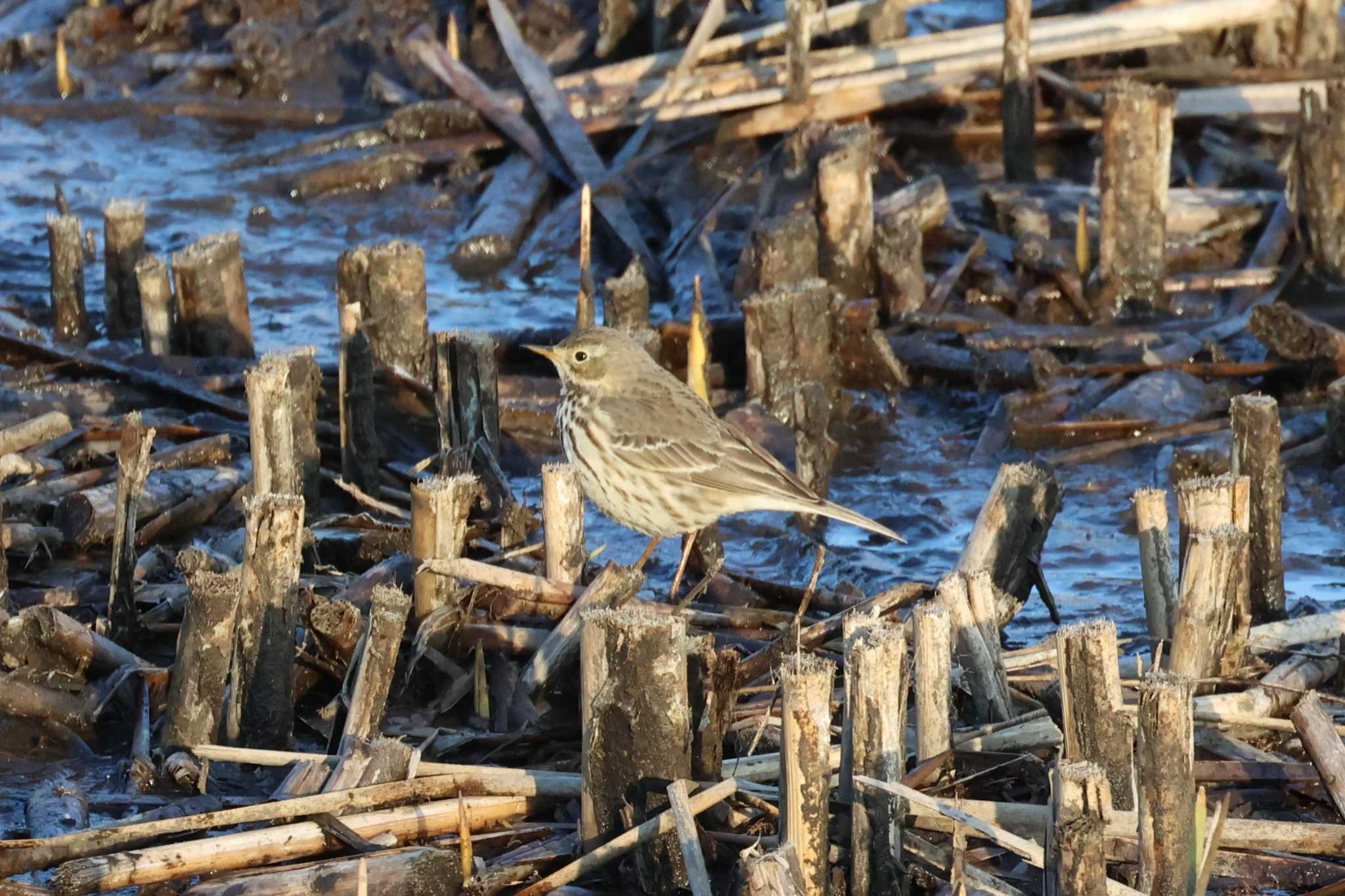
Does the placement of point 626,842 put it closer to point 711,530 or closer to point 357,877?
point 357,877

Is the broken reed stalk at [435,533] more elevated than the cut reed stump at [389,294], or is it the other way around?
the cut reed stump at [389,294]

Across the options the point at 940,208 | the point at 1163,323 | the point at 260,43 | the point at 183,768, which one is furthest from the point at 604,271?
the point at 183,768

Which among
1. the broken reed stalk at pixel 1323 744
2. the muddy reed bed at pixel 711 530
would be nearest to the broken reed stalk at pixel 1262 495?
the muddy reed bed at pixel 711 530

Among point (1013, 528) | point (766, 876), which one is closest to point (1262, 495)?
point (1013, 528)

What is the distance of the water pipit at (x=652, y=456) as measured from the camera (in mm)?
7652

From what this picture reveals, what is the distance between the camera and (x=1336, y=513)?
891 cm

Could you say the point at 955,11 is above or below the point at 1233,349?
above

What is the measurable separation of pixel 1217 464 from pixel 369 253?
463cm

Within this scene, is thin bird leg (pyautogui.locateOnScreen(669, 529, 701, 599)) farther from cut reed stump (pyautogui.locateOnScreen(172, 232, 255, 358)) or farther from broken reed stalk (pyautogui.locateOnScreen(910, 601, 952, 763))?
cut reed stump (pyautogui.locateOnScreen(172, 232, 255, 358))

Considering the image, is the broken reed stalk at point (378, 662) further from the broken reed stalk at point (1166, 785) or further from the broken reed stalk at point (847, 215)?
the broken reed stalk at point (847, 215)

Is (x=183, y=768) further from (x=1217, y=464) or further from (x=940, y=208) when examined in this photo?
(x=940, y=208)

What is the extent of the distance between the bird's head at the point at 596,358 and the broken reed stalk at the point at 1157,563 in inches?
90.9

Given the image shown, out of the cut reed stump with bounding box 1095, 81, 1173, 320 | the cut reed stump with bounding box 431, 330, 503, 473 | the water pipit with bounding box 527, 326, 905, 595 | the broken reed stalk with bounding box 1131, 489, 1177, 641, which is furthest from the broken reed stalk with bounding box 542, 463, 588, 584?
the cut reed stump with bounding box 1095, 81, 1173, 320

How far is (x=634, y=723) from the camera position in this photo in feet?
17.5
